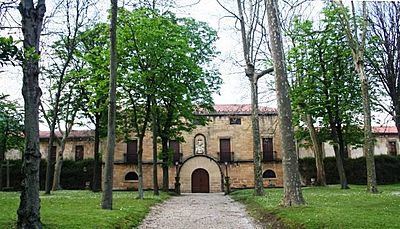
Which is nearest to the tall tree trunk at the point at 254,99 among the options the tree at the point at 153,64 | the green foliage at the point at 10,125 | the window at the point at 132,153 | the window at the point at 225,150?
the tree at the point at 153,64

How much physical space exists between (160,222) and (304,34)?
1810cm

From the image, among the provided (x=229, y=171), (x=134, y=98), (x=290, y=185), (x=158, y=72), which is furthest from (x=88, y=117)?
(x=290, y=185)

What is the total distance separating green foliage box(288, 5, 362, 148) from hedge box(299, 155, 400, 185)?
46.2ft

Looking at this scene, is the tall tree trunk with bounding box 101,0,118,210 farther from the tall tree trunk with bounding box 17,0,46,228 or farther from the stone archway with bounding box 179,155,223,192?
the stone archway with bounding box 179,155,223,192

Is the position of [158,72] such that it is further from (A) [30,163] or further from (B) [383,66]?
(A) [30,163]

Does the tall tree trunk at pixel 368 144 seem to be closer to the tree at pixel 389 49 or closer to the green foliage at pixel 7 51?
the tree at pixel 389 49

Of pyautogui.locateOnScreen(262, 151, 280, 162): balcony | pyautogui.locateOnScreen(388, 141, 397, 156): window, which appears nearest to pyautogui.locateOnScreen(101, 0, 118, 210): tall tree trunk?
pyautogui.locateOnScreen(262, 151, 280, 162): balcony

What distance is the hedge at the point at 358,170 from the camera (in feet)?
131

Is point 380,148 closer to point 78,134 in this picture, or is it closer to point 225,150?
point 225,150

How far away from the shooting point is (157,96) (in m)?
21.3

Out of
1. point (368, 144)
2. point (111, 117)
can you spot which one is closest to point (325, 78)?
point (368, 144)

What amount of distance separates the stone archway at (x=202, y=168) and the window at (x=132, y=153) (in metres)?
5.49

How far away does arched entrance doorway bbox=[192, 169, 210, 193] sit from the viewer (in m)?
40.0

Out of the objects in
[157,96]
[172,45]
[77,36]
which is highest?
[77,36]
